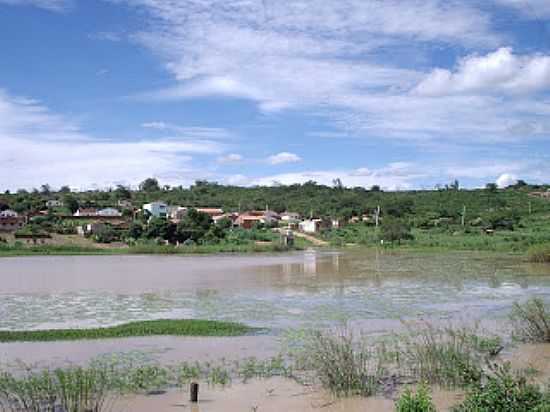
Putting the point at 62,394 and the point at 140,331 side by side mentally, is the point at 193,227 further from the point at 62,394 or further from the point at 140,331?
the point at 62,394

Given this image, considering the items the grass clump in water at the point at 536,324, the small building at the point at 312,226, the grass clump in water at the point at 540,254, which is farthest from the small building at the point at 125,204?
the grass clump in water at the point at 536,324

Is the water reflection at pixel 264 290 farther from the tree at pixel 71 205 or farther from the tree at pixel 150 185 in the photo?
the tree at pixel 150 185

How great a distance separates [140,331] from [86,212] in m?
79.4

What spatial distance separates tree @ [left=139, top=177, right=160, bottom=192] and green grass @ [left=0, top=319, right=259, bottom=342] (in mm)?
122595

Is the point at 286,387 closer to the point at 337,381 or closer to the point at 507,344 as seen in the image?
the point at 337,381

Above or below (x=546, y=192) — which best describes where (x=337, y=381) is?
below

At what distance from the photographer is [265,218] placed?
314ft

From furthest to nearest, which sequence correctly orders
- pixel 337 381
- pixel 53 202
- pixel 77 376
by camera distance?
pixel 53 202, pixel 337 381, pixel 77 376

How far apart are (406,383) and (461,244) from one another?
185 feet

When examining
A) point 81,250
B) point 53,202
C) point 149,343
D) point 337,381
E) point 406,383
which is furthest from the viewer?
point 53,202

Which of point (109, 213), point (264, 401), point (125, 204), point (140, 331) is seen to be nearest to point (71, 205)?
point (109, 213)

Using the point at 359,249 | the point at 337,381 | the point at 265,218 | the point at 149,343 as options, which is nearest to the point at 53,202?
the point at 265,218

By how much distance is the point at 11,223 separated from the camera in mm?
77000

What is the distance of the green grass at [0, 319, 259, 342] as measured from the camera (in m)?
17.5
